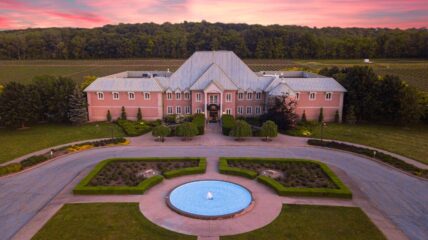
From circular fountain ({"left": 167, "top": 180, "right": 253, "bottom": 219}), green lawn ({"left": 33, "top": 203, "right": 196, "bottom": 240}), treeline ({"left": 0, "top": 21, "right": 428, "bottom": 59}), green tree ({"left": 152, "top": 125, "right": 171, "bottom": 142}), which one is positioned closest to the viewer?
green lawn ({"left": 33, "top": 203, "right": 196, "bottom": 240})

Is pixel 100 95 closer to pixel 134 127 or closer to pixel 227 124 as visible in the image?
pixel 134 127

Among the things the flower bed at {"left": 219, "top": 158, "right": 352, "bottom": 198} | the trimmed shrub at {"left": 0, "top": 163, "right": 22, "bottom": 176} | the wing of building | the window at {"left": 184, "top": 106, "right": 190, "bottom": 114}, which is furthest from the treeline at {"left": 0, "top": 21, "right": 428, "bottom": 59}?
the trimmed shrub at {"left": 0, "top": 163, "right": 22, "bottom": 176}

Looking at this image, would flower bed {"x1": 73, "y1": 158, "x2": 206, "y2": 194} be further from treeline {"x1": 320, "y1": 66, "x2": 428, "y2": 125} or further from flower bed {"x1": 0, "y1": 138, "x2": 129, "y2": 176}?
treeline {"x1": 320, "y1": 66, "x2": 428, "y2": 125}

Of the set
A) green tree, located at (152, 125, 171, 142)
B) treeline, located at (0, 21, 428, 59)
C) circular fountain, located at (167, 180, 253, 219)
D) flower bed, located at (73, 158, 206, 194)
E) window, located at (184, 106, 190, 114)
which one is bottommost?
circular fountain, located at (167, 180, 253, 219)

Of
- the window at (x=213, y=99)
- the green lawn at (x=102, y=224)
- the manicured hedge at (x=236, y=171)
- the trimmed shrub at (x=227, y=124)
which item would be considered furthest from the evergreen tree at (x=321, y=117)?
the green lawn at (x=102, y=224)

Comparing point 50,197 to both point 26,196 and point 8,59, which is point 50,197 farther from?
point 8,59

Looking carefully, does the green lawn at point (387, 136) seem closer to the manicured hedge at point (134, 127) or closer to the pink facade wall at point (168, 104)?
the pink facade wall at point (168, 104)

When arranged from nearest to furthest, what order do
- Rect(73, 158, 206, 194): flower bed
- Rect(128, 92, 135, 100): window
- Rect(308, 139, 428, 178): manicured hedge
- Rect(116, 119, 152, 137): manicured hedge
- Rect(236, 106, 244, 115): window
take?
Rect(73, 158, 206, 194): flower bed
Rect(308, 139, 428, 178): manicured hedge
Rect(116, 119, 152, 137): manicured hedge
Rect(128, 92, 135, 100): window
Rect(236, 106, 244, 115): window
